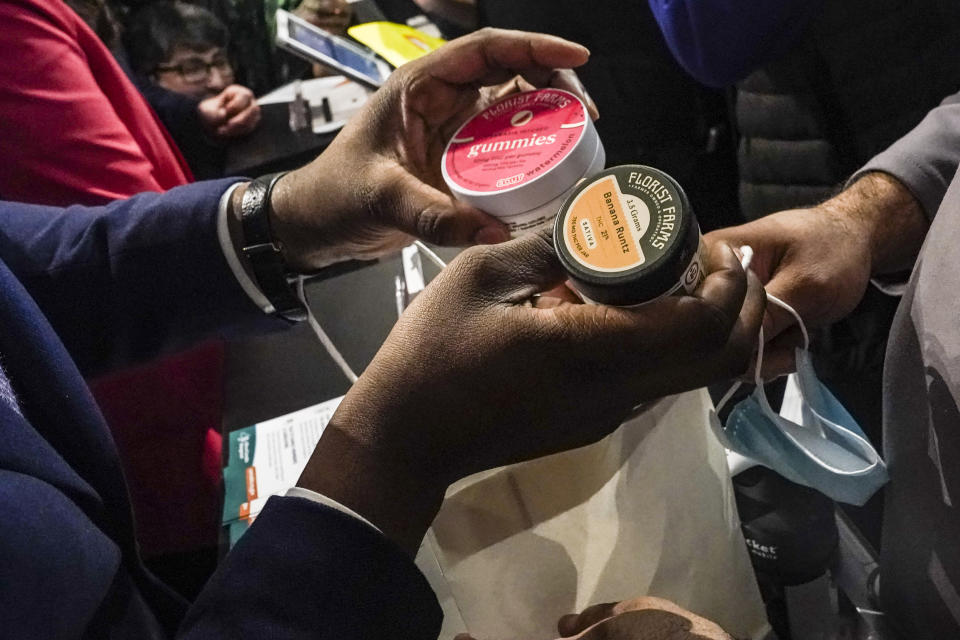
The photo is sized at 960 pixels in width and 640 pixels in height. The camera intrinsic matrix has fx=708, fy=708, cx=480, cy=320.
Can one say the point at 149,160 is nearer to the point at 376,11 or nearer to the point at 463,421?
the point at 463,421

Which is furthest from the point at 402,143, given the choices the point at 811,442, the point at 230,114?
the point at 230,114

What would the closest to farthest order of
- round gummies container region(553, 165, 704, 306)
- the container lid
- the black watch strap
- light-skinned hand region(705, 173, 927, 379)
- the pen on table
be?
round gummies container region(553, 165, 704, 306) < the container lid < light-skinned hand region(705, 173, 927, 379) < the black watch strap < the pen on table

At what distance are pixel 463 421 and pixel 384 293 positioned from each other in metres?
0.68

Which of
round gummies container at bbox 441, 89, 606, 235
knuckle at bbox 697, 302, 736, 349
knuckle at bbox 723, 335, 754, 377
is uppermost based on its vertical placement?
round gummies container at bbox 441, 89, 606, 235

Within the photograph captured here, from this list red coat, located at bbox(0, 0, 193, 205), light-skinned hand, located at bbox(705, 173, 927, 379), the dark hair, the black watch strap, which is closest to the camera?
light-skinned hand, located at bbox(705, 173, 927, 379)

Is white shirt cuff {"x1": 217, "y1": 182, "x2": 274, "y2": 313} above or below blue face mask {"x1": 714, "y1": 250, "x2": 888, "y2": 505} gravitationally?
above

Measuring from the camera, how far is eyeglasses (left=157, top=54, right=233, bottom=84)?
5.33 ft

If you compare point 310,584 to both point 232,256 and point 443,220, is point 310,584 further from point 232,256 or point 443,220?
point 232,256

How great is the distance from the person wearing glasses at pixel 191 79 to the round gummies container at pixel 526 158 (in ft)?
3.36

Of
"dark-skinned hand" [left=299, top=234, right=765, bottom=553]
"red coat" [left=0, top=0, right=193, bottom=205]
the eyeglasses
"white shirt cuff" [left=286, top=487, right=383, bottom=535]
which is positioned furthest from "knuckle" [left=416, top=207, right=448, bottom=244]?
the eyeglasses

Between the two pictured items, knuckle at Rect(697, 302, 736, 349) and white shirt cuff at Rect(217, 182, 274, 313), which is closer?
knuckle at Rect(697, 302, 736, 349)

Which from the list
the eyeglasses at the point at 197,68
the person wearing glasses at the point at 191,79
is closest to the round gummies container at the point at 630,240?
the person wearing glasses at the point at 191,79

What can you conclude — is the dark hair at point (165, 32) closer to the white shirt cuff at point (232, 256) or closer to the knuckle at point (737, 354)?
the white shirt cuff at point (232, 256)

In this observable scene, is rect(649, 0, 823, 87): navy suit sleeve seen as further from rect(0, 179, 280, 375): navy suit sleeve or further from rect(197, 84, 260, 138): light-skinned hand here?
rect(197, 84, 260, 138): light-skinned hand
